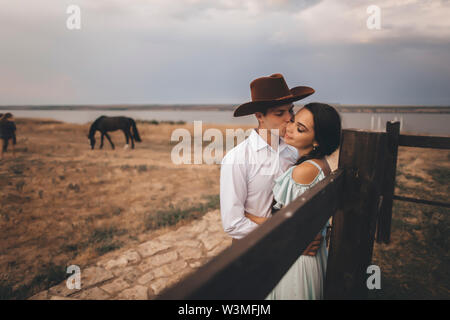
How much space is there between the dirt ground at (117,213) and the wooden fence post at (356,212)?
2.14 meters

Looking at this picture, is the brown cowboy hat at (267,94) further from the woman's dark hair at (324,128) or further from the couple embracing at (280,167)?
the woman's dark hair at (324,128)

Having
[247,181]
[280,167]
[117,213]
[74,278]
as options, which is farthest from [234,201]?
[117,213]

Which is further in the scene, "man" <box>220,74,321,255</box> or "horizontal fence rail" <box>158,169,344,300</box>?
"man" <box>220,74,321,255</box>

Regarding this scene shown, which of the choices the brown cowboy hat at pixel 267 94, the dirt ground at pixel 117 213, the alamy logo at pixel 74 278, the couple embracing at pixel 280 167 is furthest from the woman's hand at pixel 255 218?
the alamy logo at pixel 74 278

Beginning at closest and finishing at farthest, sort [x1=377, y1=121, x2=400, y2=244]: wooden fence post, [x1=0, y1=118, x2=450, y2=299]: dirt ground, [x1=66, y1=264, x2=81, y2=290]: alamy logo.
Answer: [x1=377, y1=121, x2=400, y2=244]: wooden fence post < [x1=66, y1=264, x2=81, y2=290]: alamy logo < [x1=0, y1=118, x2=450, y2=299]: dirt ground

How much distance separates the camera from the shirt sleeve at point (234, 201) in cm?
190

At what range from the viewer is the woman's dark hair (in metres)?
1.78

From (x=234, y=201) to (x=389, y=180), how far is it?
1889 millimetres

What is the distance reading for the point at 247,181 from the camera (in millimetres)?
1999

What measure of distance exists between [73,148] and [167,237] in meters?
13.5

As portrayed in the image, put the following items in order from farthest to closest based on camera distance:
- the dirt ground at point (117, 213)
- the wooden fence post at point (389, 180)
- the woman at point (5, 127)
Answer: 1. the woman at point (5, 127)
2. the dirt ground at point (117, 213)
3. the wooden fence post at point (389, 180)

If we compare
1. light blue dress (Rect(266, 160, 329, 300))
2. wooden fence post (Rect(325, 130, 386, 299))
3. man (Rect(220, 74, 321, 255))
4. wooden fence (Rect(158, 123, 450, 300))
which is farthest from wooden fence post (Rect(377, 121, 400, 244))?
man (Rect(220, 74, 321, 255))

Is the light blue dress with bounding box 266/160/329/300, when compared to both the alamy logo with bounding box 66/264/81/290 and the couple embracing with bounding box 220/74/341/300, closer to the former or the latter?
the couple embracing with bounding box 220/74/341/300

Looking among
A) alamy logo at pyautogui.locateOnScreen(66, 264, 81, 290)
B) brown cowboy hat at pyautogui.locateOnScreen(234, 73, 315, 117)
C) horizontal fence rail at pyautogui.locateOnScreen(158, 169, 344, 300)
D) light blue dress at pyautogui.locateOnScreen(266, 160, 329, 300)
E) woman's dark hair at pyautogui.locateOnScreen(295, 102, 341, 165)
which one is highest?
brown cowboy hat at pyautogui.locateOnScreen(234, 73, 315, 117)
